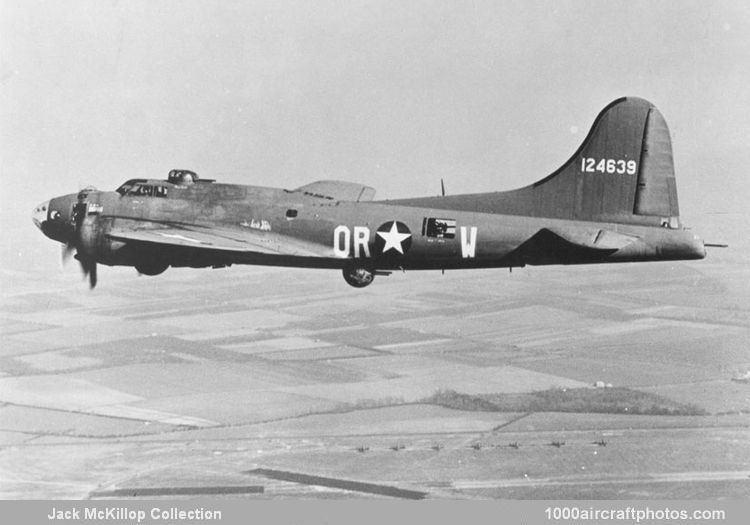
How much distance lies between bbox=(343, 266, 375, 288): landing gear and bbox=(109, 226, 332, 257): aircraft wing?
2.60ft

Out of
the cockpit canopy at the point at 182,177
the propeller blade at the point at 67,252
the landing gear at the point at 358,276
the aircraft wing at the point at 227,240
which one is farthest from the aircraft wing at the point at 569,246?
the propeller blade at the point at 67,252

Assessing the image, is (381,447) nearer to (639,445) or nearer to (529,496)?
(529,496)

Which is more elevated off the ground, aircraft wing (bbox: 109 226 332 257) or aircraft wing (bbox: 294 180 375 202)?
aircraft wing (bbox: 294 180 375 202)

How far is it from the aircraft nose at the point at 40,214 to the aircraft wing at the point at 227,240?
4514mm

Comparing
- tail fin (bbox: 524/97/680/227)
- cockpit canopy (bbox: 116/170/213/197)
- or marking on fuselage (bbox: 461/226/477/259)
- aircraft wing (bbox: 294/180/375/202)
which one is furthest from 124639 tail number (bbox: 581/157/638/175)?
cockpit canopy (bbox: 116/170/213/197)

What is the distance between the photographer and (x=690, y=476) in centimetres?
6538

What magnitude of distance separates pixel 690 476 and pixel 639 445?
9.62 m

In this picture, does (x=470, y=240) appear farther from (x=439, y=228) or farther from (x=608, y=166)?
Result: (x=608, y=166)

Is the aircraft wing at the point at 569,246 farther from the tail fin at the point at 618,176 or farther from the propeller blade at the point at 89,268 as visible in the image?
the propeller blade at the point at 89,268

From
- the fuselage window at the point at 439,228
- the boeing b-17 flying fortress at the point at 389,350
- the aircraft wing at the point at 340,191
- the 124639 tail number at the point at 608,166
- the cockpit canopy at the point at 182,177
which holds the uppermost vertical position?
the 124639 tail number at the point at 608,166

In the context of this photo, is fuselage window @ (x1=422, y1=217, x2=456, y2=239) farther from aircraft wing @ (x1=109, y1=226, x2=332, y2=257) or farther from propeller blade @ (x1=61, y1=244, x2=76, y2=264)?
propeller blade @ (x1=61, y1=244, x2=76, y2=264)

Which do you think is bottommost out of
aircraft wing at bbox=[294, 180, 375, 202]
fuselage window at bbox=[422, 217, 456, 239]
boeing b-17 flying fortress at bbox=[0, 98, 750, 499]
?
boeing b-17 flying fortress at bbox=[0, 98, 750, 499]

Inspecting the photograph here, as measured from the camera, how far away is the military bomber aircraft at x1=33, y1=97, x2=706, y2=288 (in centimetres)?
2384

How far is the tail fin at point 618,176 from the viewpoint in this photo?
78.3 feet
